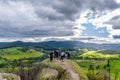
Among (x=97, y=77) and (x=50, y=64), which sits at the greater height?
(x=50, y=64)

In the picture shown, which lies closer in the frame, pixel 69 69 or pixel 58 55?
pixel 69 69

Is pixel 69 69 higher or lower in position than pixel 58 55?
lower

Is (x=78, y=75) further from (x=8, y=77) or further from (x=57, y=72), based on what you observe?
(x=8, y=77)

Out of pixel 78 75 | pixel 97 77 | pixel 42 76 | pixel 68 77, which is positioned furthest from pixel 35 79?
pixel 97 77

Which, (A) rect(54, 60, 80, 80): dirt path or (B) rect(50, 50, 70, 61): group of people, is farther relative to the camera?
(B) rect(50, 50, 70, 61): group of people

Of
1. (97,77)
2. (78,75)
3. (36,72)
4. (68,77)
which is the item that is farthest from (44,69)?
(97,77)

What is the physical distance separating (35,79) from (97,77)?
2187 cm

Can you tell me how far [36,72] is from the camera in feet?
179

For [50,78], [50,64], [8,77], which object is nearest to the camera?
[8,77]

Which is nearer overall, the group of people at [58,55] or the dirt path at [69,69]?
the dirt path at [69,69]

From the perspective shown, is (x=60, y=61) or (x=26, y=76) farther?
(x=60, y=61)

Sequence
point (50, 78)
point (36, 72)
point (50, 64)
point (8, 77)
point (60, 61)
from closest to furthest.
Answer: point (8, 77), point (50, 78), point (36, 72), point (50, 64), point (60, 61)

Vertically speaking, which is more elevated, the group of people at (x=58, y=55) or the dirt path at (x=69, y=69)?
the group of people at (x=58, y=55)

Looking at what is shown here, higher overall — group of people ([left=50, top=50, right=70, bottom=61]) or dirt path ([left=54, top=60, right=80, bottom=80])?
group of people ([left=50, top=50, right=70, bottom=61])
